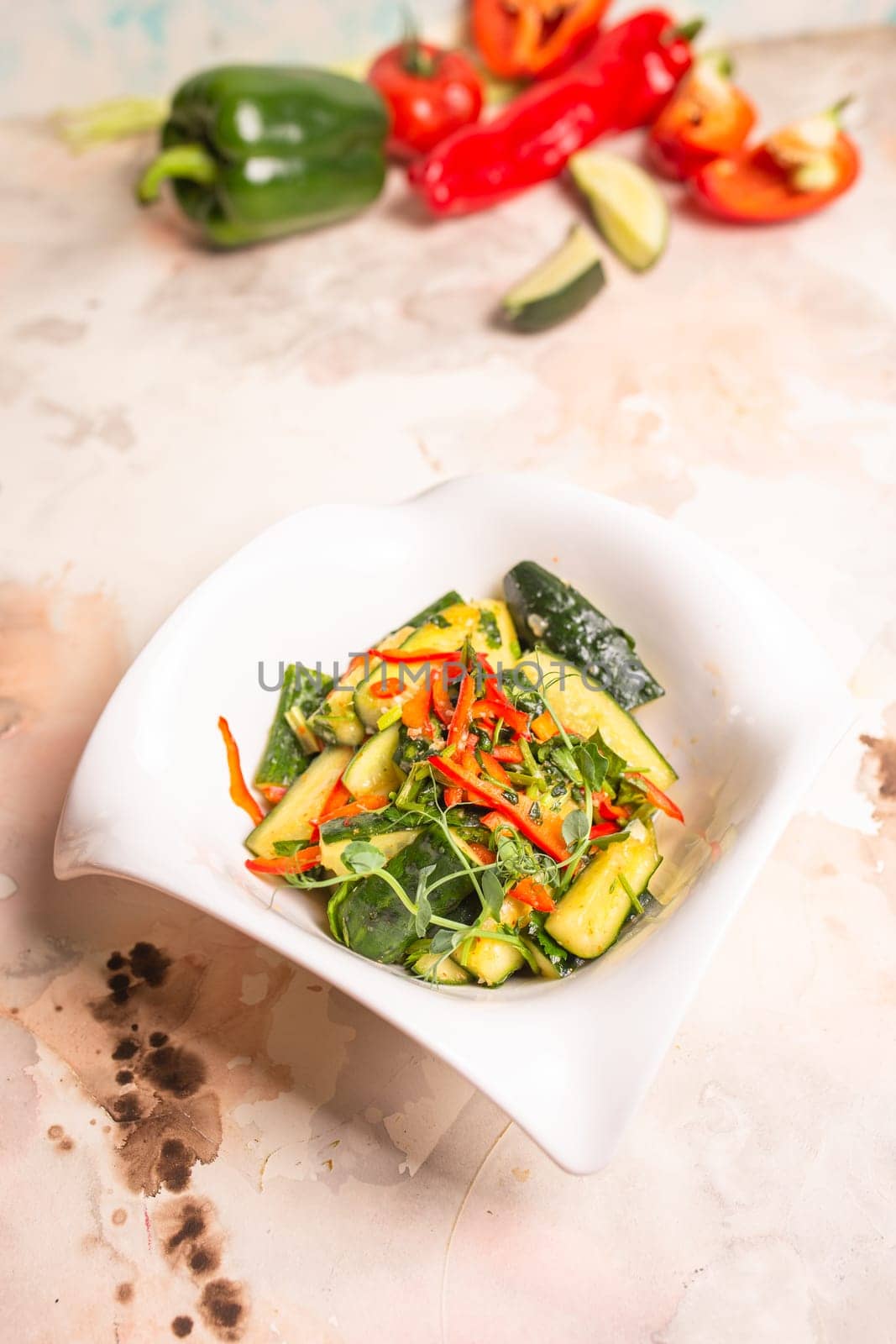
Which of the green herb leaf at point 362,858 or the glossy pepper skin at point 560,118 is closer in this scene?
the green herb leaf at point 362,858

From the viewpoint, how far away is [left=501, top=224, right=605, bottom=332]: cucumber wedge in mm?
2619

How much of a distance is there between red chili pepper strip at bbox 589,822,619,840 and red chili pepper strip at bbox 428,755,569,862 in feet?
0.22

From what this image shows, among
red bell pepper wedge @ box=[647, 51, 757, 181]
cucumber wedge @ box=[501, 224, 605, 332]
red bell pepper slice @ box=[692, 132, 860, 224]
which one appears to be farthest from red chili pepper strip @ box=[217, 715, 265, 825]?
red bell pepper wedge @ box=[647, 51, 757, 181]

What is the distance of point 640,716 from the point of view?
67.2 inches

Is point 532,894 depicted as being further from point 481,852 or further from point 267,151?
point 267,151

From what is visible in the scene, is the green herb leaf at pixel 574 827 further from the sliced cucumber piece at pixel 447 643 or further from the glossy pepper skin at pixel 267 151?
the glossy pepper skin at pixel 267 151

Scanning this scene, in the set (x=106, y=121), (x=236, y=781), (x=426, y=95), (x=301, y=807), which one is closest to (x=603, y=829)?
(x=301, y=807)

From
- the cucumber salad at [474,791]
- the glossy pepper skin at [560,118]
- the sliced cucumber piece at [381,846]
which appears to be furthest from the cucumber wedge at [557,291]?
the sliced cucumber piece at [381,846]

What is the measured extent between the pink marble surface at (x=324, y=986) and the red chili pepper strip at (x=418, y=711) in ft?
1.53

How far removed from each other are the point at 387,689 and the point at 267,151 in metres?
1.93

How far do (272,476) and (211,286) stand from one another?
74 cm

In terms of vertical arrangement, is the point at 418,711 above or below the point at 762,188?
below

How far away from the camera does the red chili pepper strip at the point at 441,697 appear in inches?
59.5

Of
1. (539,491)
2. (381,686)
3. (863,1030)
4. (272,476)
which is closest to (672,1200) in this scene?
(863,1030)
